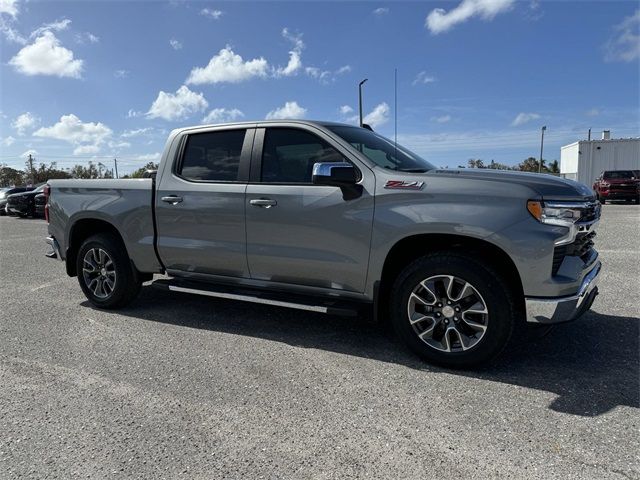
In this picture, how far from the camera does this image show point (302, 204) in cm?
407

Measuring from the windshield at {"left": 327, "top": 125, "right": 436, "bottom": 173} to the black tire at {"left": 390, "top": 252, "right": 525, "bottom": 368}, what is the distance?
91cm

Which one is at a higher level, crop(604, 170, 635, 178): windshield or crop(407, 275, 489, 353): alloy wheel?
crop(604, 170, 635, 178): windshield

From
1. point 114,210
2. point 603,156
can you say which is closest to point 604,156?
point 603,156

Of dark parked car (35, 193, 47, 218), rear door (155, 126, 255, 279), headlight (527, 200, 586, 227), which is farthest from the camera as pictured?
dark parked car (35, 193, 47, 218)

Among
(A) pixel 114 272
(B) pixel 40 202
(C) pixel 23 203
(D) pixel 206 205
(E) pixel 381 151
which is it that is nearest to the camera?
(E) pixel 381 151

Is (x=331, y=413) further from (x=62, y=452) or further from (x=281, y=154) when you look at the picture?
(x=281, y=154)

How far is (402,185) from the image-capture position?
3686mm

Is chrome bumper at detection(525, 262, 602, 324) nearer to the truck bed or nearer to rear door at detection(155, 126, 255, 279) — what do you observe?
rear door at detection(155, 126, 255, 279)

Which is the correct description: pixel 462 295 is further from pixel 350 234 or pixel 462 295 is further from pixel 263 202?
pixel 263 202

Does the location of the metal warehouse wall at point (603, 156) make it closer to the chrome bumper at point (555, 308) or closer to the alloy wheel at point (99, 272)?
the chrome bumper at point (555, 308)

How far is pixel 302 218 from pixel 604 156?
1366 inches

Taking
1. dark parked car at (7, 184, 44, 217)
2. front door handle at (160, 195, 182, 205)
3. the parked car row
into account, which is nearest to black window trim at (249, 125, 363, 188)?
front door handle at (160, 195, 182, 205)

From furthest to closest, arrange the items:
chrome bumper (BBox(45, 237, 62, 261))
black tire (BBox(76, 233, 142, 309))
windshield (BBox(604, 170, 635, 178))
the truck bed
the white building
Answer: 1. the white building
2. windshield (BBox(604, 170, 635, 178))
3. chrome bumper (BBox(45, 237, 62, 261))
4. black tire (BBox(76, 233, 142, 309))
5. the truck bed

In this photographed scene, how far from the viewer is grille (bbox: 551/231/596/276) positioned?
3.28 meters
